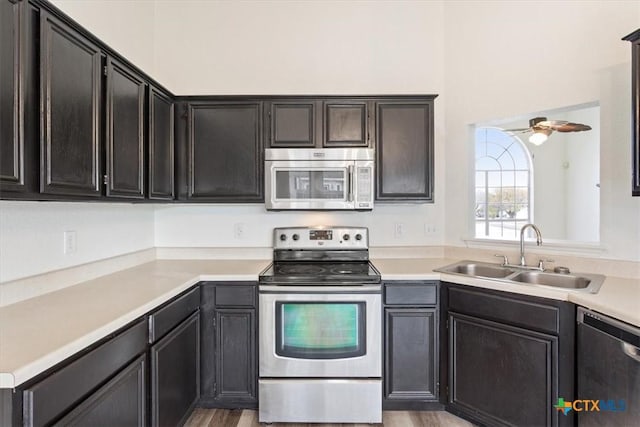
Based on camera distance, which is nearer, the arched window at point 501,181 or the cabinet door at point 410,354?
the cabinet door at point 410,354

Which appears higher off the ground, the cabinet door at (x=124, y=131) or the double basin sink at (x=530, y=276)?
the cabinet door at (x=124, y=131)

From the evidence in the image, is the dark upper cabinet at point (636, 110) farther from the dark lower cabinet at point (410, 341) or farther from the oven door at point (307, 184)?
the oven door at point (307, 184)

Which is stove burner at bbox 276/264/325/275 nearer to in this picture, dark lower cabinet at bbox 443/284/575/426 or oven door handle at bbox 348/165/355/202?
oven door handle at bbox 348/165/355/202

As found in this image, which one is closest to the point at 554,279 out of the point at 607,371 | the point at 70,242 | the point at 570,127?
the point at 607,371

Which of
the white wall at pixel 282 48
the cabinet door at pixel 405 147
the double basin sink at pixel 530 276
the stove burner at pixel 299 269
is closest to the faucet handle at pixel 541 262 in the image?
the double basin sink at pixel 530 276

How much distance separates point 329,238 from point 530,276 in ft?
4.52

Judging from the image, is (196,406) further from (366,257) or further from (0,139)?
(0,139)

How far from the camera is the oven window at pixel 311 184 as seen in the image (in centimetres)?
250

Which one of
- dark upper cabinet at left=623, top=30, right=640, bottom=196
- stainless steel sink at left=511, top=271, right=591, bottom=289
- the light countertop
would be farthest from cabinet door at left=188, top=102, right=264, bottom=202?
dark upper cabinet at left=623, top=30, right=640, bottom=196

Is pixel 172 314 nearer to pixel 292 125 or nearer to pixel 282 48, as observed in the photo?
pixel 292 125

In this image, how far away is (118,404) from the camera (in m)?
1.37

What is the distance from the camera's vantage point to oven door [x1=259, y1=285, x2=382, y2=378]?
215 centimetres

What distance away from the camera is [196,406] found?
226 cm

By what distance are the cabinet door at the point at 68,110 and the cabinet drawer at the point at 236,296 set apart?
0.94 m
